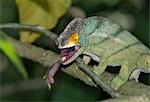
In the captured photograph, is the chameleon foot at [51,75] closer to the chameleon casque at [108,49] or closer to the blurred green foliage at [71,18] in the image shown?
the chameleon casque at [108,49]

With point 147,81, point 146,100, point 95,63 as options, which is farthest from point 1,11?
point 146,100

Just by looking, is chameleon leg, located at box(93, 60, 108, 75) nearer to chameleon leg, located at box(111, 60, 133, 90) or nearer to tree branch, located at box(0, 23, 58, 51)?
chameleon leg, located at box(111, 60, 133, 90)

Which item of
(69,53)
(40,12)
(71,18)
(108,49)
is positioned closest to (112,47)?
(108,49)

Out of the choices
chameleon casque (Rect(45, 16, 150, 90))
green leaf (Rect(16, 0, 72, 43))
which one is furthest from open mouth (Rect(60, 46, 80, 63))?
green leaf (Rect(16, 0, 72, 43))

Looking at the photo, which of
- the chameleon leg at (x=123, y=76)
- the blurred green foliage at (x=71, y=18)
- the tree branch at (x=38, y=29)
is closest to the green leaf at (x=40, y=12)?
the tree branch at (x=38, y=29)

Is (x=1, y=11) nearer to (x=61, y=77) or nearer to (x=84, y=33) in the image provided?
(x=61, y=77)

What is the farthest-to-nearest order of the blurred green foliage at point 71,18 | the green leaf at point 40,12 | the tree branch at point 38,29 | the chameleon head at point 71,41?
the blurred green foliage at point 71,18 → the green leaf at point 40,12 → the tree branch at point 38,29 → the chameleon head at point 71,41
